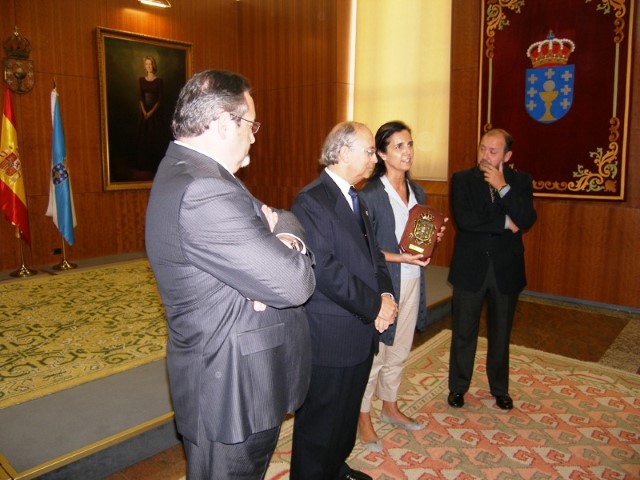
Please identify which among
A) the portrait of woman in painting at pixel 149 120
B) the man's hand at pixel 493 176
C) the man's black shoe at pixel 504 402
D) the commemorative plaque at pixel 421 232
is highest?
the portrait of woman in painting at pixel 149 120

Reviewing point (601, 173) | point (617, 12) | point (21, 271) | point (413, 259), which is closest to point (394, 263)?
point (413, 259)

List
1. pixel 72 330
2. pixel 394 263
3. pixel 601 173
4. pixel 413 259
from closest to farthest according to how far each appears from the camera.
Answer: pixel 413 259 < pixel 394 263 < pixel 72 330 < pixel 601 173

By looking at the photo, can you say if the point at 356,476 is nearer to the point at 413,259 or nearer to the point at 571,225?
the point at 413,259

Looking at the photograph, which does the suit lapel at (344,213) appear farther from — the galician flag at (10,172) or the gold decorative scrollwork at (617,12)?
the galician flag at (10,172)

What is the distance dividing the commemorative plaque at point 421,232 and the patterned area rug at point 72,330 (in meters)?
1.95

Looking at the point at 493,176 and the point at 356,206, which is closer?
the point at 356,206

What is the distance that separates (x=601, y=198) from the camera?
4914 mm

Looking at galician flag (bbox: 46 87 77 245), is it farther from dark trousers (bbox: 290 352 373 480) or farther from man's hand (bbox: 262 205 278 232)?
man's hand (bbox: 262 205 278 232)

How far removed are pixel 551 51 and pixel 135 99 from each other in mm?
5014

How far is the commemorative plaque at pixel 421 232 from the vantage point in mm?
2406

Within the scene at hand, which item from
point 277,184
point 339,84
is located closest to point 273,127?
point 277,184

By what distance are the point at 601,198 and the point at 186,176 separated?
15.7 ft

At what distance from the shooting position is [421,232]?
2.43 m

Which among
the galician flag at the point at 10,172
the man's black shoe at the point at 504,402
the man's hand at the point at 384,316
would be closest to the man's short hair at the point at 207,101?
Answer: the man's hand at the point at 384,316
